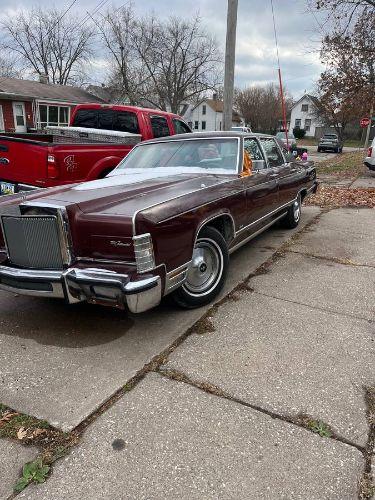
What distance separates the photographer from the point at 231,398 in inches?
101

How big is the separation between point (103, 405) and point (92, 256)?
1079 millimetres

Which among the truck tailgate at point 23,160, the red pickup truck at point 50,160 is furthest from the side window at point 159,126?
the truck tailgate at point 23,160

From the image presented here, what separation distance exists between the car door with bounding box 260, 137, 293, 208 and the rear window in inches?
126

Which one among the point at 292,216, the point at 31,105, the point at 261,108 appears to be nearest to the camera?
the point at 292,216

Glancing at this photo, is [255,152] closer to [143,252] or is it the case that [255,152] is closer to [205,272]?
[205,272]

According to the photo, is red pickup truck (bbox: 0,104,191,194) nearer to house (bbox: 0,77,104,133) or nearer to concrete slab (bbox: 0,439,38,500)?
concrete slab (bbox: 0,439,38,500)

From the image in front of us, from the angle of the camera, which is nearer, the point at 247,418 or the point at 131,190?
the point at 247,418

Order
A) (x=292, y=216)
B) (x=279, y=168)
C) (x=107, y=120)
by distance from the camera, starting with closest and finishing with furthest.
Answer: (x=279, y=168)
(x=292, y=216)
(x=107, y=120)

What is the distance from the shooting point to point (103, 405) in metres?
2.50

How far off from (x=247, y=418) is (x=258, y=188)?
2.97 m

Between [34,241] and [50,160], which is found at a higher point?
[50,160]

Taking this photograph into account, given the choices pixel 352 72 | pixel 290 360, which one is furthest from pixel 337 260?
pixel 352 72

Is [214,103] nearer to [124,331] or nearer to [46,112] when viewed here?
[46,112]

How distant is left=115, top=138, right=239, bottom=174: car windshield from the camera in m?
4.57
